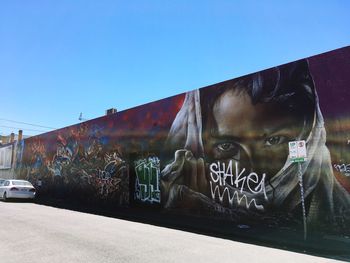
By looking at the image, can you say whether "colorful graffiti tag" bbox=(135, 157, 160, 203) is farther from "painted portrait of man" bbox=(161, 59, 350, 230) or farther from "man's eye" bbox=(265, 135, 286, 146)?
"man's eye" bbox=(265, 135, 286, 146)

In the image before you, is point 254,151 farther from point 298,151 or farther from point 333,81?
point 333,81

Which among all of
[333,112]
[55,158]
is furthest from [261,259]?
[55,158]

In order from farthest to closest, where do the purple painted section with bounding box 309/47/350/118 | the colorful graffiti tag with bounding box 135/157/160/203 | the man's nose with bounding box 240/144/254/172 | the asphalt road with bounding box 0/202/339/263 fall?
1. the colorful graffiti tag with bounding box 135/157/160/203
2. the man's nose with bounding box 240/144/254/172
3. the purple painted section with bounding box 309/47/350/118
4. the asphalt road with bounding box 0/202/339/263

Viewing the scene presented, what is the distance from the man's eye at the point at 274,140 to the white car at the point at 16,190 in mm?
17728

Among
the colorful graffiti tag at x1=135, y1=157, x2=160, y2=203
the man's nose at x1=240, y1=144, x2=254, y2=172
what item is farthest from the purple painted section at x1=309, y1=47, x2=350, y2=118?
the colorful graffiti tag at x1=135, y1=157, x2=160, y2=203

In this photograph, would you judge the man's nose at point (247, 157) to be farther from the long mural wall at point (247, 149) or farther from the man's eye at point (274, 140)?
the man's eye at point (274, 140)

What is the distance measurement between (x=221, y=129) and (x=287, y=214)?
178 inches

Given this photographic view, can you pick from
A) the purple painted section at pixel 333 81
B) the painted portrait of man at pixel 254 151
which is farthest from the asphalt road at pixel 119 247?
the purple painted section at pixel 333 81

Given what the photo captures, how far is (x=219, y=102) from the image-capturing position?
16453 millimetres

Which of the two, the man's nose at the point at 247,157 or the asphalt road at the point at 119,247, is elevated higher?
the man's nose at the point at 247,157

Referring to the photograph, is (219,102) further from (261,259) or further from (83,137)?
(83,137)

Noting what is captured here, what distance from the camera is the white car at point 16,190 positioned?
2544 cm

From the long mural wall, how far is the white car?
5275 millimetres

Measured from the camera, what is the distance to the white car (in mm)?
25438
